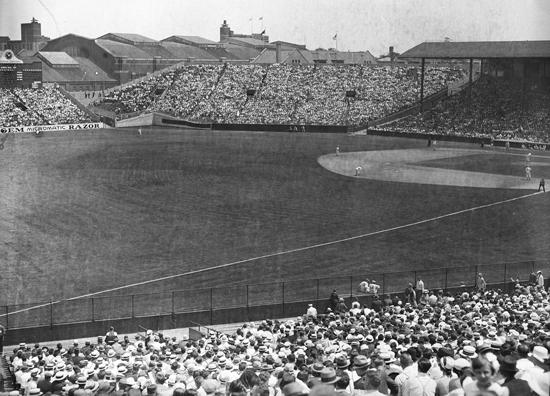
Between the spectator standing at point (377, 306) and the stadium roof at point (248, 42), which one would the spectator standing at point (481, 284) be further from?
the stadium roof at point (248, 42)

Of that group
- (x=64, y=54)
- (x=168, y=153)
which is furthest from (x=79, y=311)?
(x=64, y=54)

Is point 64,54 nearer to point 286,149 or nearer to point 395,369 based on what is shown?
point 286,149

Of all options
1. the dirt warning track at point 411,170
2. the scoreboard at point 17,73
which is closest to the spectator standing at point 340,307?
the dirt warning track at point 411,170

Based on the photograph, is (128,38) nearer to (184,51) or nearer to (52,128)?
(184,51)

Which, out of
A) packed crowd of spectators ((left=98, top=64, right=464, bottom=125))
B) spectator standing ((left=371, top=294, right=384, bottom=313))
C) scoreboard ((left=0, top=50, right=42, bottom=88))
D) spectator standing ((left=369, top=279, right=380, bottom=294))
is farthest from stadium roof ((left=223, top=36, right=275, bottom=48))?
spectator standing ((left=371, top=294, right=384, bottom=313))

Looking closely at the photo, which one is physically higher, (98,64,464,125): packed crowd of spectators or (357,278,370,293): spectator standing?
(98,64,464,125): packed crowd of spectators

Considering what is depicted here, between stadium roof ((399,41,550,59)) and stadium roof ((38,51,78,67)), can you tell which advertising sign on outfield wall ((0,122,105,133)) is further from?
stadium roof ((399,41,550,59))
